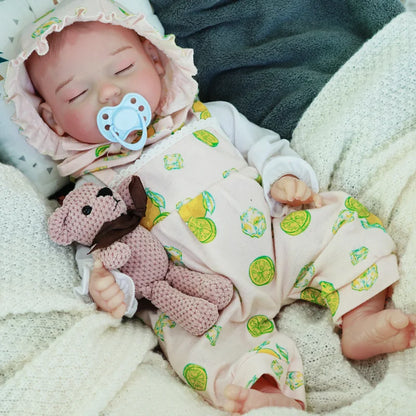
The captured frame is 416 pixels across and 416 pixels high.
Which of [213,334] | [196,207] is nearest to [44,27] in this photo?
[196,207]

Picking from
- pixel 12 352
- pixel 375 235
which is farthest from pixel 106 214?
pixel 375 235

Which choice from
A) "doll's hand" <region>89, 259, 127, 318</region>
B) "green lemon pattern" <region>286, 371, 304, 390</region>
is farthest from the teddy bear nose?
"green lemon pattern" <region>286, 371, 304, 390</region>

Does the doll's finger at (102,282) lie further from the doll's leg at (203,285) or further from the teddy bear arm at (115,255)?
the doll's leg at (203,285)

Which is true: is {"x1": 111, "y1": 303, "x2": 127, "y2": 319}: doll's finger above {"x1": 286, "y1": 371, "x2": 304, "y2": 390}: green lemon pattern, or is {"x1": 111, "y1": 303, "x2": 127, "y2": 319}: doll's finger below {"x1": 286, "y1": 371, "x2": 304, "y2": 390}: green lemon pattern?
above

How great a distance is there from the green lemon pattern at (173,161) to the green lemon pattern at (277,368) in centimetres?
43

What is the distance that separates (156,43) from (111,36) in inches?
4.0

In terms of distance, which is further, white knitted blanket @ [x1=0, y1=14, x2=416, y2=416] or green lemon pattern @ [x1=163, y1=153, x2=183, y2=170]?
green lemon pattern @ [x1=163, y1=153, x2=183, y2=170]

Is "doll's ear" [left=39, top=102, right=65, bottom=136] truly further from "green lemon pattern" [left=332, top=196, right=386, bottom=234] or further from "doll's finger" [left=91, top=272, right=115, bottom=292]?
"green lemon pattern" [left=332, top=196, right=386, bottom=234]

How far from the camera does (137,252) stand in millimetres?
938

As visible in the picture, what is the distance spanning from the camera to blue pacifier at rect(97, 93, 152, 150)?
99 cm

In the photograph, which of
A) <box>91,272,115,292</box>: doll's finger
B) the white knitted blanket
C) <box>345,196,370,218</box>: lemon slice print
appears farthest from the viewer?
<box>345,196,370,218</box>: lemon slice print

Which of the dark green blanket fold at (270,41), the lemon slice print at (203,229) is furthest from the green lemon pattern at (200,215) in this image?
the dark green blanket fold at (270,41)

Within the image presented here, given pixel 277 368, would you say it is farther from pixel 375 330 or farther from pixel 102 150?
pixel 102 150

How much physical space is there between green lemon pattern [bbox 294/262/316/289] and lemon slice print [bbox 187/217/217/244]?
0.62ft
